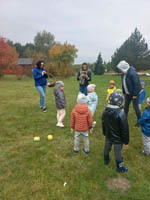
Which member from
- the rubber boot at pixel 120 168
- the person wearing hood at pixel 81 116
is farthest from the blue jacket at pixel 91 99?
the rubber boot at pixel 120 168

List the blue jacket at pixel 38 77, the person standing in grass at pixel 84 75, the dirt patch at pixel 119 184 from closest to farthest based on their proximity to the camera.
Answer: the dirt patch at pixel 119 184 → the person standing in grass at pixel 84 75 → the blue jacket at pixel 38 77

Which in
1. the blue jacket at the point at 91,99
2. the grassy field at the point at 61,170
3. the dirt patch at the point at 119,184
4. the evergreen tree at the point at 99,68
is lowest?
the dirt patch at the point at 119,184

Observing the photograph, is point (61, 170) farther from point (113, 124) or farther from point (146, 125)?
point (146, 125)

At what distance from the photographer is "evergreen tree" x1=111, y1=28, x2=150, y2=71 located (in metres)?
42.8

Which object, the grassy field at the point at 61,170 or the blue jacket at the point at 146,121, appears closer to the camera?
the grassy field at the point at 61,170

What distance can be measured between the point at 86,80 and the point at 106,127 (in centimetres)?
374

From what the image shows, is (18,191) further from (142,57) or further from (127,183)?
(142,57)

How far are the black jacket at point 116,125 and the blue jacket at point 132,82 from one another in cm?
208

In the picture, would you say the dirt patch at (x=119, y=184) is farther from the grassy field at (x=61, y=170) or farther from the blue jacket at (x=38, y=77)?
the blue jacket at (x=38, y=77)

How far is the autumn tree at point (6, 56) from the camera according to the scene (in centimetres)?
2613

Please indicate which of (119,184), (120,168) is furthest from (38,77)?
(119,184)

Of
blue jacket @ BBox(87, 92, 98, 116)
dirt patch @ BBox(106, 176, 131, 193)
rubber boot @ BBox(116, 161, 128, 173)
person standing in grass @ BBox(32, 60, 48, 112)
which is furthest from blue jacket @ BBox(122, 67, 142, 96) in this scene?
person standing in grass @ BBox(32, 60, 48, 112)

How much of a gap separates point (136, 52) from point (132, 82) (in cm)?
4490

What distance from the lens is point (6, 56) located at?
26469 millimetres
